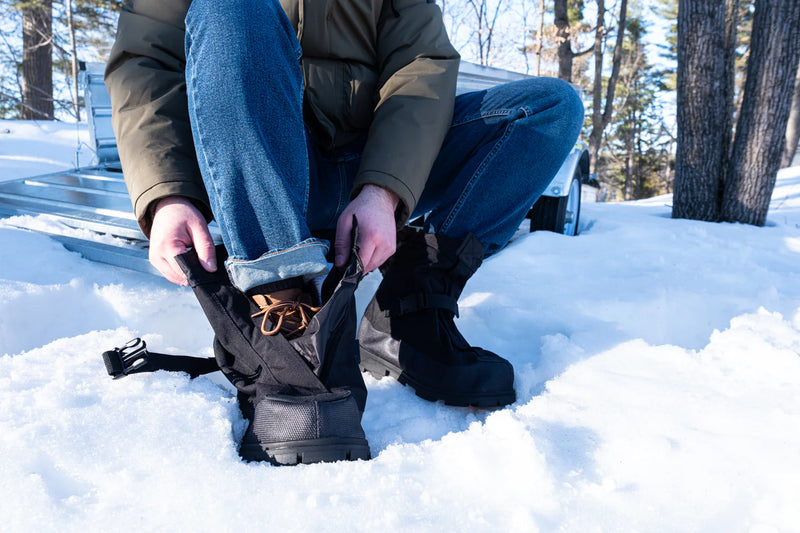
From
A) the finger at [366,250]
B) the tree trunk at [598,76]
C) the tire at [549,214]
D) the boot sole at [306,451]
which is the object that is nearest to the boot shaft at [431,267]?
the finger at [366,250]

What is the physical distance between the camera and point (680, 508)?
76cm

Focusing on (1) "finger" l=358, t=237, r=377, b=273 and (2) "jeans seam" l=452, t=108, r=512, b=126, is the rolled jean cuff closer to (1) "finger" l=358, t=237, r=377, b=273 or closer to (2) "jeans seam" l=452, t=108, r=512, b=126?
(1) "finger" l=358, t=237, r=377, b=273

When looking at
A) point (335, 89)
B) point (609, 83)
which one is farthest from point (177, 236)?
point (609, 83)

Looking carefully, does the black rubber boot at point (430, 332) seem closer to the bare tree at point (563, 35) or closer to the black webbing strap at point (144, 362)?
the black webbing strap at point (144, 362)

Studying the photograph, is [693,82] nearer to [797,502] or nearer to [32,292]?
[797,502]

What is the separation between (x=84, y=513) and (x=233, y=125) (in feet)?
2.08

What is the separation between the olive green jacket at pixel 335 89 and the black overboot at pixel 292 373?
0.64 ft

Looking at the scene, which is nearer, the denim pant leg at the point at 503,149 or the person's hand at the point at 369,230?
the person's hand at the point at 369,230

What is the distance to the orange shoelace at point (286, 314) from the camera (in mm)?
964

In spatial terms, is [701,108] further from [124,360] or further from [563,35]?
[563,35]

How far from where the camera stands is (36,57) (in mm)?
10117

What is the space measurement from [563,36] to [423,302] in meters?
10.9

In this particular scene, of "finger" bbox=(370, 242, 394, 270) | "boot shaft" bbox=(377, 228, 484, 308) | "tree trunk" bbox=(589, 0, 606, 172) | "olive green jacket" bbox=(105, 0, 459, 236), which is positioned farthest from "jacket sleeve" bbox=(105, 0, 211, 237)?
"tree trunk" bbox=(589, 0, 606, 172)

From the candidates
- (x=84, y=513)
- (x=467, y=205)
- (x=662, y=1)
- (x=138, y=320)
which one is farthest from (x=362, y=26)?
(x=662, y=1)
